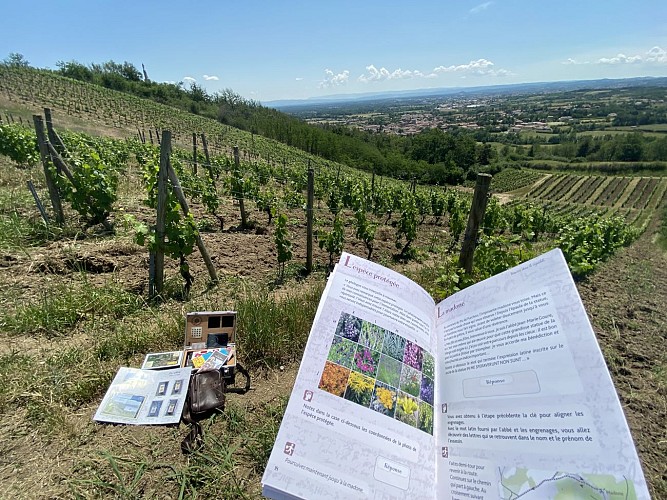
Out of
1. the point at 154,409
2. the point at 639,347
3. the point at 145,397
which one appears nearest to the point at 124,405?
the point at 145,397

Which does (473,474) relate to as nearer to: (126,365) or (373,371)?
(373,371)

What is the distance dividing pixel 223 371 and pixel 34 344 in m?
2.14

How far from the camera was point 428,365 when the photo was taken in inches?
60.9

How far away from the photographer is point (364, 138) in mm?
88562

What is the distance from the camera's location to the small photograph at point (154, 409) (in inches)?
103

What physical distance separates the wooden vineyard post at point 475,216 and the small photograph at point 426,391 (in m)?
2.09

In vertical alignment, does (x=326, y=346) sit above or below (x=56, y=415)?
above

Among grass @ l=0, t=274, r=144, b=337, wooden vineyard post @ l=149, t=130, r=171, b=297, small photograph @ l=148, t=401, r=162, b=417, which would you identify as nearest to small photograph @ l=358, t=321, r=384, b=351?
small photograph @ l=148, t=401, r=162, b=417

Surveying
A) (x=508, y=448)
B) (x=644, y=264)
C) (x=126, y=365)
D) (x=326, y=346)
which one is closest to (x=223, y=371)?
(x=126, y=365)

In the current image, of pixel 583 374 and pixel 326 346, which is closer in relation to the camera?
pixel 583 374

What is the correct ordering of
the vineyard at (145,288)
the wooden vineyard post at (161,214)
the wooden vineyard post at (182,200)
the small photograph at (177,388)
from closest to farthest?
the vineyard at (145,288) < the small photograph at (177,388) < the wooden vineyard post at (161,214) < the wooden vineyard post at (182,200)

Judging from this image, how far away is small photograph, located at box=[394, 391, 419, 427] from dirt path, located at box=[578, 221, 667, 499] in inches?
82.5

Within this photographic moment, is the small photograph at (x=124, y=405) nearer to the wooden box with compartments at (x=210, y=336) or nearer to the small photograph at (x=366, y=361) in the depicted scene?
the wooden box with compartments at (x=210, y=336)

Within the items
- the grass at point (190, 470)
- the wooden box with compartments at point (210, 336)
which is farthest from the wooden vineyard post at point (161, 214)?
the grass at point (190, 470)
